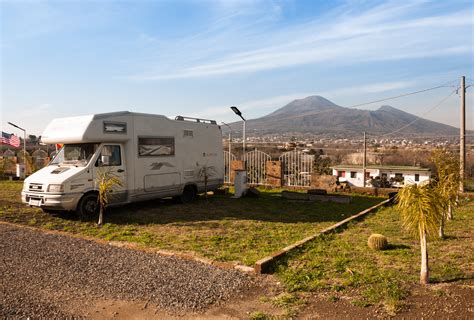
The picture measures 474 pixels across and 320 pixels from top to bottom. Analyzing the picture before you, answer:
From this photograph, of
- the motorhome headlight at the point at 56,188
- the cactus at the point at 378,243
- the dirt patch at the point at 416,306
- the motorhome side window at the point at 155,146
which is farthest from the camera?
the motorhome side window at the point at 155,146

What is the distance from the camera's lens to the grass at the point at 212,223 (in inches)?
285

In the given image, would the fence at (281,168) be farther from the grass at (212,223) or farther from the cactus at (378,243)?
the cactus at (378,243)

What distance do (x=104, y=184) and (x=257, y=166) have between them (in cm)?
982

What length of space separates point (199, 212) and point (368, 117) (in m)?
128

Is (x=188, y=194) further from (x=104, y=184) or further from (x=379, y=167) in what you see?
(x=379, y=167)

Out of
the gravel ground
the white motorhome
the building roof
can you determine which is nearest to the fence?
the white motorhome

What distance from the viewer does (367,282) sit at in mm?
4973

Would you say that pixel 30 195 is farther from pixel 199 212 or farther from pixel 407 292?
pixel 407 292

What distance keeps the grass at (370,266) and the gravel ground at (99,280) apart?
919mm

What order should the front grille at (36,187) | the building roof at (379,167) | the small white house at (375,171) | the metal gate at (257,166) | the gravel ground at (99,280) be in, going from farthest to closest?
the building roof at (379,167) → the small white house at (375,171) → the metal gate at (257,166) → the front grille at (36,187) → the gravel ground at (99,280)

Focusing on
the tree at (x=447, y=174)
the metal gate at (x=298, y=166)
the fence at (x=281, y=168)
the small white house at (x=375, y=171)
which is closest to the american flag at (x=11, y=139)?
the fence at (x=281, y=168)

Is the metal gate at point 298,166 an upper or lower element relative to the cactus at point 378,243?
upper

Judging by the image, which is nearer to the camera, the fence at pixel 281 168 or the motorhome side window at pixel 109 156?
the motorhome side window at pixel 109 156

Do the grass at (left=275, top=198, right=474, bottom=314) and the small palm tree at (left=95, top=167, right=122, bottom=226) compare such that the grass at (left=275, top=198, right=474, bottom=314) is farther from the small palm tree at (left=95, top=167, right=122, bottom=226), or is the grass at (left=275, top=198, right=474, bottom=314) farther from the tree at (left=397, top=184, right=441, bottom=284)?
the small palm tree at (left=95, top=167, right=122, bottom=226)
